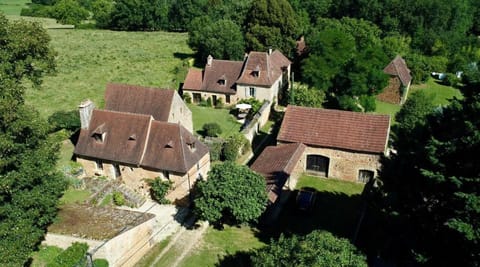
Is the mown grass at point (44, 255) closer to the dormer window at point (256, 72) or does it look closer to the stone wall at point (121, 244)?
the stone wall at point (121, 244)

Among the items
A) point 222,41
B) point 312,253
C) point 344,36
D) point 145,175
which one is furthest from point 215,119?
point 312,253

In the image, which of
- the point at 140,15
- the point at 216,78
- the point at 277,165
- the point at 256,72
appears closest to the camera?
the point at 277,165

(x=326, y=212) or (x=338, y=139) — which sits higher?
(x=338, y=139)

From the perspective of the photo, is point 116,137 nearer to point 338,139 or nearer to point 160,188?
point 160,188

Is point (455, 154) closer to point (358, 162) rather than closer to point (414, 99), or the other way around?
point (358, 162)

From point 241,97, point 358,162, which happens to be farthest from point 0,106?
point 241,97

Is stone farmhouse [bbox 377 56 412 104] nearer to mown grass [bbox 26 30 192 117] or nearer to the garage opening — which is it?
the garage opening

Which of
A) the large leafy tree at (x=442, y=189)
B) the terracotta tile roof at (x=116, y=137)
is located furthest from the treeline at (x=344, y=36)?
the large leafy tree at (x=442, y=189)
